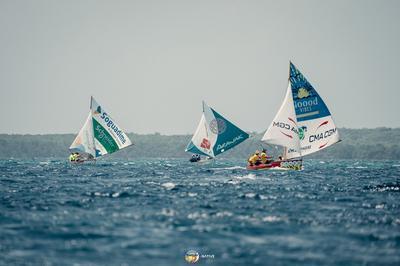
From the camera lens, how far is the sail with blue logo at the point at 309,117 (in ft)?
192

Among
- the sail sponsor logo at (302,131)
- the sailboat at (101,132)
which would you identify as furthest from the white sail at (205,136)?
the sail sponsor logo at (302,131)

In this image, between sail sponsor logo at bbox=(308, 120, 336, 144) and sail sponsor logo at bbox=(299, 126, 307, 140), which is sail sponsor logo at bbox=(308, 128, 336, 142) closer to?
sail sponsor logo at bbox=(308, 120, 336, 144)

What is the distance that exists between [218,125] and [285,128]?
20968 mm

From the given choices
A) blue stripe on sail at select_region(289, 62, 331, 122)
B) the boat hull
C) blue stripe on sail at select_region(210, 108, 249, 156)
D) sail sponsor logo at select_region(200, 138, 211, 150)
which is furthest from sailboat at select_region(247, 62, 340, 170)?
sail sponsor logo at select_region(200, 138, 211, 150)

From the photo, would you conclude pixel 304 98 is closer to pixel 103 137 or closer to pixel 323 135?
pixel 323 135

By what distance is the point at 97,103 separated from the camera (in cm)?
8875

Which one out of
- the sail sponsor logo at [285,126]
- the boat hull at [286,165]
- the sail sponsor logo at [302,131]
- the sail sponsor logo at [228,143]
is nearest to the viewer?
the sail sponsor logo at [285,126]

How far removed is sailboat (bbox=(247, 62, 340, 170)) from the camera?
58656mm

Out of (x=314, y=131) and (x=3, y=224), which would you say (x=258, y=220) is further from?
(x=314, y=131)

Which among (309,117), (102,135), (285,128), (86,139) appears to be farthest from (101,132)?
(309,117)

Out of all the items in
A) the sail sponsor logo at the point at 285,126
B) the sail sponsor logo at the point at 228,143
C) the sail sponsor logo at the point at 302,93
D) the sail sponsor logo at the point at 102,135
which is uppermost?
the sail sponsor logo at the point at 302,93

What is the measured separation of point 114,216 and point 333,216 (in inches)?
383

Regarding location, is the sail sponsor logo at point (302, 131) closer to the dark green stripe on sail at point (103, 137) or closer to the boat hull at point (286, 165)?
the boat hull at point (286, 165)

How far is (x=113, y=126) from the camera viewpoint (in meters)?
88.8
